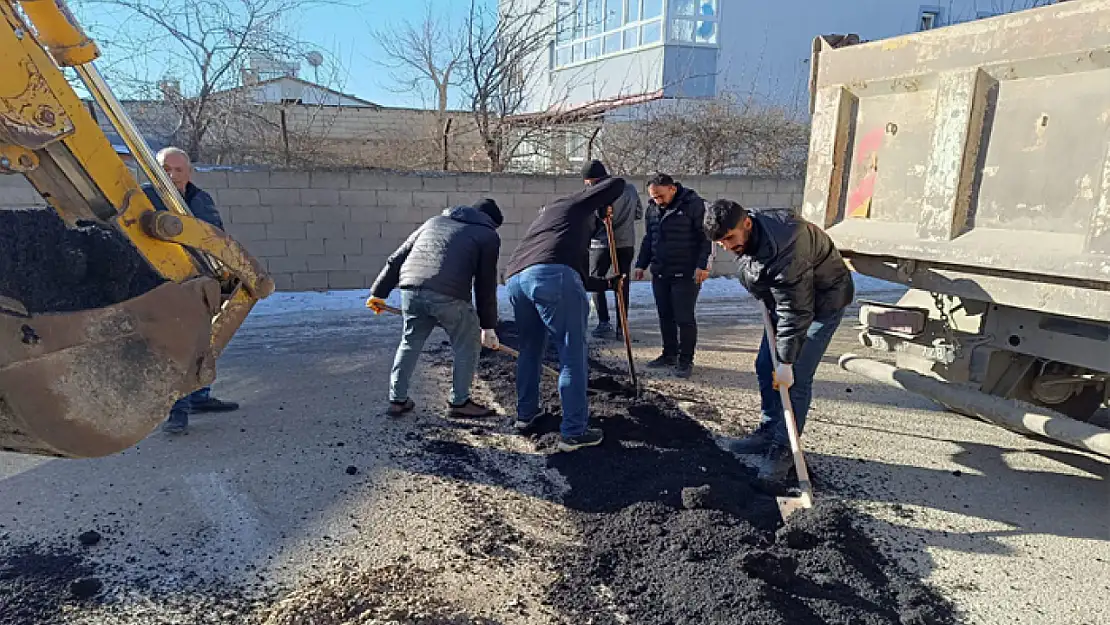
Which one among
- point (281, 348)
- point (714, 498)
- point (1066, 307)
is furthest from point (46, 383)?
point (281, 348)

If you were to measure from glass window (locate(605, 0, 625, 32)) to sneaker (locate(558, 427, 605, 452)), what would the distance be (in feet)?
48.2

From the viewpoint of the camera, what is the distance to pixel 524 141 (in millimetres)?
11266

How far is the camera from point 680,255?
5.72m

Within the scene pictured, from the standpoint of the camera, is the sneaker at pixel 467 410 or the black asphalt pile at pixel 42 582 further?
the sneaker at pixel 467 410

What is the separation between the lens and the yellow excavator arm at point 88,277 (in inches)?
80.9

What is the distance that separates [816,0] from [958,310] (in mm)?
16159

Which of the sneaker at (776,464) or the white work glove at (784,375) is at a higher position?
the white work glove at (784,375)

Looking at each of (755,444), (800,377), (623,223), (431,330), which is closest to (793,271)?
(800,377)

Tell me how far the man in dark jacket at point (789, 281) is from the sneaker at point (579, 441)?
1.00 meters

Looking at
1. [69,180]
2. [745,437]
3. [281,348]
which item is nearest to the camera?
[69,180]

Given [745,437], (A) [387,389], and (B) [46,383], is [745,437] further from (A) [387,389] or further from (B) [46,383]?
(B) [46,383]

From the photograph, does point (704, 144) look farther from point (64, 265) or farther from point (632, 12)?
point (64, 265)

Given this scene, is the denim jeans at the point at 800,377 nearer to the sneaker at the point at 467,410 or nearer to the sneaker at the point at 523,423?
the sneaker at the point at 523,423

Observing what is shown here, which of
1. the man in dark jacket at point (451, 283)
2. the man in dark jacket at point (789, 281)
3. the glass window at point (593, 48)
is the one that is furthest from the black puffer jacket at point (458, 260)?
the glass window at point (593, 48)
